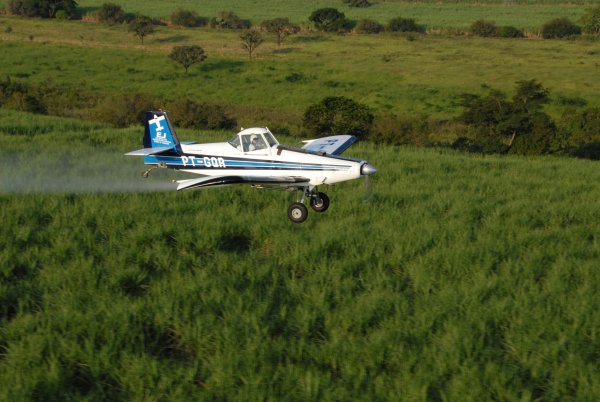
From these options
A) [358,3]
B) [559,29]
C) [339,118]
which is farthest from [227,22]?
[339,118]

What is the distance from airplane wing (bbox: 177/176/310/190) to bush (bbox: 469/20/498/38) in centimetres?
10416

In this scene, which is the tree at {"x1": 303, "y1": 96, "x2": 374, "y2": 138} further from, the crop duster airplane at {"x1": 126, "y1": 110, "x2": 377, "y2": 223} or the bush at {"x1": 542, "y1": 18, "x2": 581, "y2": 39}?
the bush at {"x1": 542, "y1": 18, "x2": 581, "y2": 39}

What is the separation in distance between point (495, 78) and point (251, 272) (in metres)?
64.1

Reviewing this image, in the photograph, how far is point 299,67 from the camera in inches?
2854

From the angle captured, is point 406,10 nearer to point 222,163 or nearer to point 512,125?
point 512,125

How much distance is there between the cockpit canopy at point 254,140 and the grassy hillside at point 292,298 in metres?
1.30

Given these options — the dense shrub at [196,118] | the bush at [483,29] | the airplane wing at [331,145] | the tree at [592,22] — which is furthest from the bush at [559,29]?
the airplane wing at [331,145]

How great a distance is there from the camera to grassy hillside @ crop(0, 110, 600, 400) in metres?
6.77

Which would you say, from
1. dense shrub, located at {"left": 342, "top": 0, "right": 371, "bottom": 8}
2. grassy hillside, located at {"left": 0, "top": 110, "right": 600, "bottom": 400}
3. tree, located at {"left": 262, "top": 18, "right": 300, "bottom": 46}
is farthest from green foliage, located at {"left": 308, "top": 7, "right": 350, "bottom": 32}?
grassy hillside, located at {"left": 0, "top": 110, "right": 600, "bottom": 400}

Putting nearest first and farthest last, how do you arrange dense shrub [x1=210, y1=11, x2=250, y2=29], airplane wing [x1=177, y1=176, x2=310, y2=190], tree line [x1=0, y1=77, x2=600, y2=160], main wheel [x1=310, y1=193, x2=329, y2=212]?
airplane wing [x1=177, y1=176, x2=310, y2=190], main wheel [x1=310, y1=193, x2=329, y2=212], tree line [x1=0, y1=77, x2=600, y2=160], dense shrub [x1=210, y1=11, x2=250, y2=29]

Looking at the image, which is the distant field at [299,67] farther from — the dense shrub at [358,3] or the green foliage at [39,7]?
the dense shrub at [358,3]

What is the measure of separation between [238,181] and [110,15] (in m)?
106

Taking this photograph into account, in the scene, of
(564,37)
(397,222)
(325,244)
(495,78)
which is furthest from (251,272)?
(564,37)

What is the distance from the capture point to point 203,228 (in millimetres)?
11117
